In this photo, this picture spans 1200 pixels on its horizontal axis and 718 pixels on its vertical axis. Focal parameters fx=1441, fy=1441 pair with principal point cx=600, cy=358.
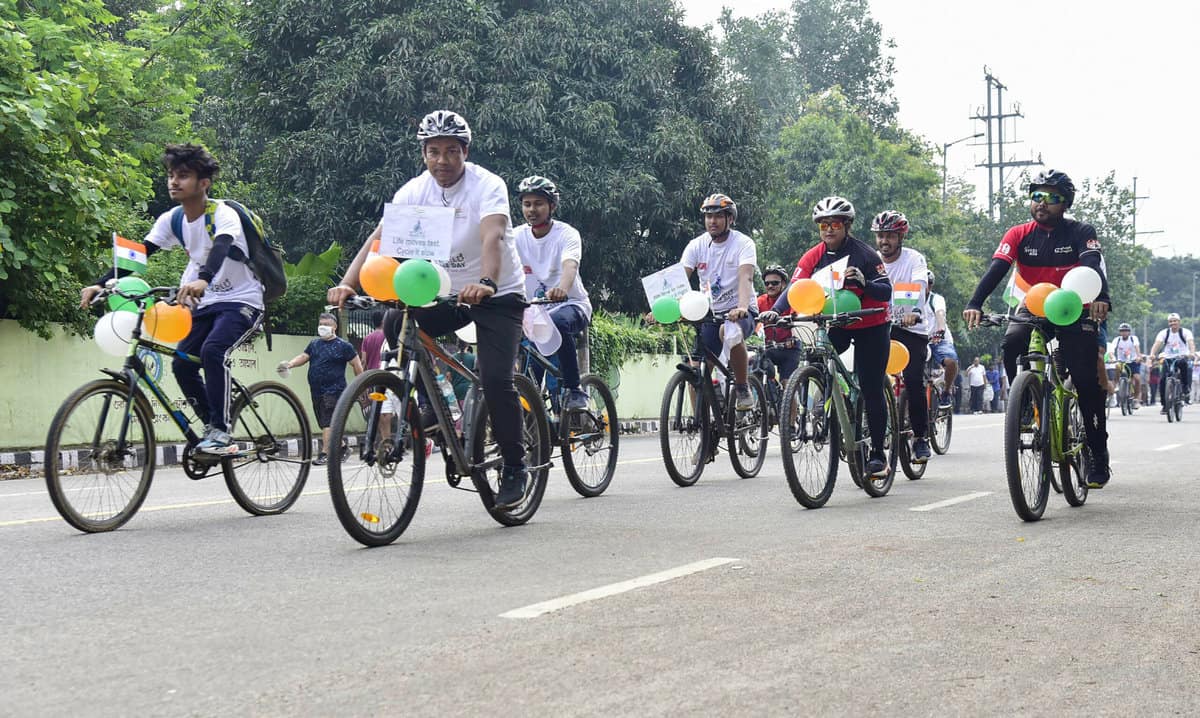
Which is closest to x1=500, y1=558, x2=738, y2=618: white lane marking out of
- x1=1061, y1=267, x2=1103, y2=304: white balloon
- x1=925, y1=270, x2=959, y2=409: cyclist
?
x1=1061, y1=267, x2=1103, y2=304: white balloon

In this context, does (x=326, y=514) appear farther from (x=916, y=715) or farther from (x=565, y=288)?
(x=916, y=715)

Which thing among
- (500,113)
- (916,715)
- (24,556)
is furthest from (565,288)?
(500,113)

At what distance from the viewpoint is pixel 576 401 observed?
8.93 metres

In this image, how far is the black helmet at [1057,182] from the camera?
27.9ft

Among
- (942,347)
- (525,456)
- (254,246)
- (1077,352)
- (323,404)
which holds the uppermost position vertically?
(254,246)

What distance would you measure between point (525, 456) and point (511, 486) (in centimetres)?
19

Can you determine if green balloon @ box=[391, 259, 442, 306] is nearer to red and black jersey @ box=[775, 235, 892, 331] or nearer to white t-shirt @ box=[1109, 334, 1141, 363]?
red and black jersey @ box=[775, 235, 892, 331]

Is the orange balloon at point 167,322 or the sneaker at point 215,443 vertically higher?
the orange balloon at point 167,322

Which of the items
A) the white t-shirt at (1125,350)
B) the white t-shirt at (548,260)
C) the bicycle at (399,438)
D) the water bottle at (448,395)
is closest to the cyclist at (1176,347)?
the white t-shirt at (1125,350)

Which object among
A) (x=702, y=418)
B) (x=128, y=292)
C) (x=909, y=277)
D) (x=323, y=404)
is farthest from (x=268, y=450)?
(x=323, y=404)

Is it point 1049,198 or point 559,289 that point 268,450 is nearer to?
point 559,289

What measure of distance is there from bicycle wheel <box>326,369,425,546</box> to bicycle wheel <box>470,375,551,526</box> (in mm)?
483

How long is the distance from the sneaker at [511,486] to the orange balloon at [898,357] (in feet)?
14.3

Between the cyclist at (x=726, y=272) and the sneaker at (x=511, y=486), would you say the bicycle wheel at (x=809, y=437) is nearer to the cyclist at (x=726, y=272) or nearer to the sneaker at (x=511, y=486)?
the sneaker at (x=511, y=486)
